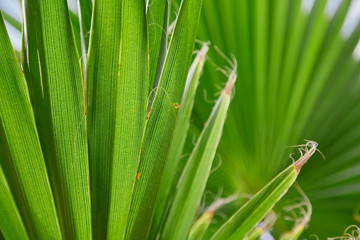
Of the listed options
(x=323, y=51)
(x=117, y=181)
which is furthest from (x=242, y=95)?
(x=117, y=181)

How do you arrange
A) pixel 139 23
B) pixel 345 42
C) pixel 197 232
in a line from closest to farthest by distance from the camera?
1. pixel 139 23
2. pixel 197 232
3. pixel 345 42

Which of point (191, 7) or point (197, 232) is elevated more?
point (191, 7)

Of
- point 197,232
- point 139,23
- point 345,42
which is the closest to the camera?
point 139,23

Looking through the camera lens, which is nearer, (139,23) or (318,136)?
(139,23)

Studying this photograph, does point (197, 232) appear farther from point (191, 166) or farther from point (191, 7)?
point (191, 7)

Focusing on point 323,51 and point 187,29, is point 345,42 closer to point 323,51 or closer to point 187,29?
point 323,51

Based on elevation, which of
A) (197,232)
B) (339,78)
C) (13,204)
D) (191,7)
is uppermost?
(191,7)
